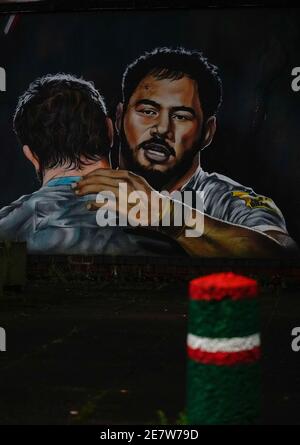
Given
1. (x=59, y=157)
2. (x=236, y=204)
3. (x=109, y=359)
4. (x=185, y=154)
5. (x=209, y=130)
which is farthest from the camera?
(x=59, y=157)

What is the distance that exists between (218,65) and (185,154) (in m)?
1.79

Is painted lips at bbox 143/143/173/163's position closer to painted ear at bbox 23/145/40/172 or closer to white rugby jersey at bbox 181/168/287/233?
white rugby jersey at bbox 181/168/287/233

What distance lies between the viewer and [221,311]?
470 cm

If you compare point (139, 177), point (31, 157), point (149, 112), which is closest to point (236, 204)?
point (139, 177)

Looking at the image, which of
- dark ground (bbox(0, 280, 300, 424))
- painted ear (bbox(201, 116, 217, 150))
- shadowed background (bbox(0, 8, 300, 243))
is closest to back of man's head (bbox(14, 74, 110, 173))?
shadowed background (bbox(0, 8, 300, 243))

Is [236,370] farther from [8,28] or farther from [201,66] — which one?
[8,28]

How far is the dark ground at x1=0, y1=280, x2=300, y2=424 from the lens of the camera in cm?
658

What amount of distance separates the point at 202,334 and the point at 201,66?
40.8 ft

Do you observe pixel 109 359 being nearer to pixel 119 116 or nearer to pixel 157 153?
pixel 157 153

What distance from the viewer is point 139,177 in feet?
54.9

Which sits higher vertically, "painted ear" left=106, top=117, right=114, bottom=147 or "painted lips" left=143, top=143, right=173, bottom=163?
"painted ear" left=106, top=117, right=114, bottom=147

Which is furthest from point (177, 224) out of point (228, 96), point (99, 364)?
point (99, 364)

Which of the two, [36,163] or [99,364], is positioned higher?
[36,163]

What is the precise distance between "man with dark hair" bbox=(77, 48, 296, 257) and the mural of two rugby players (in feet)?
0.06
